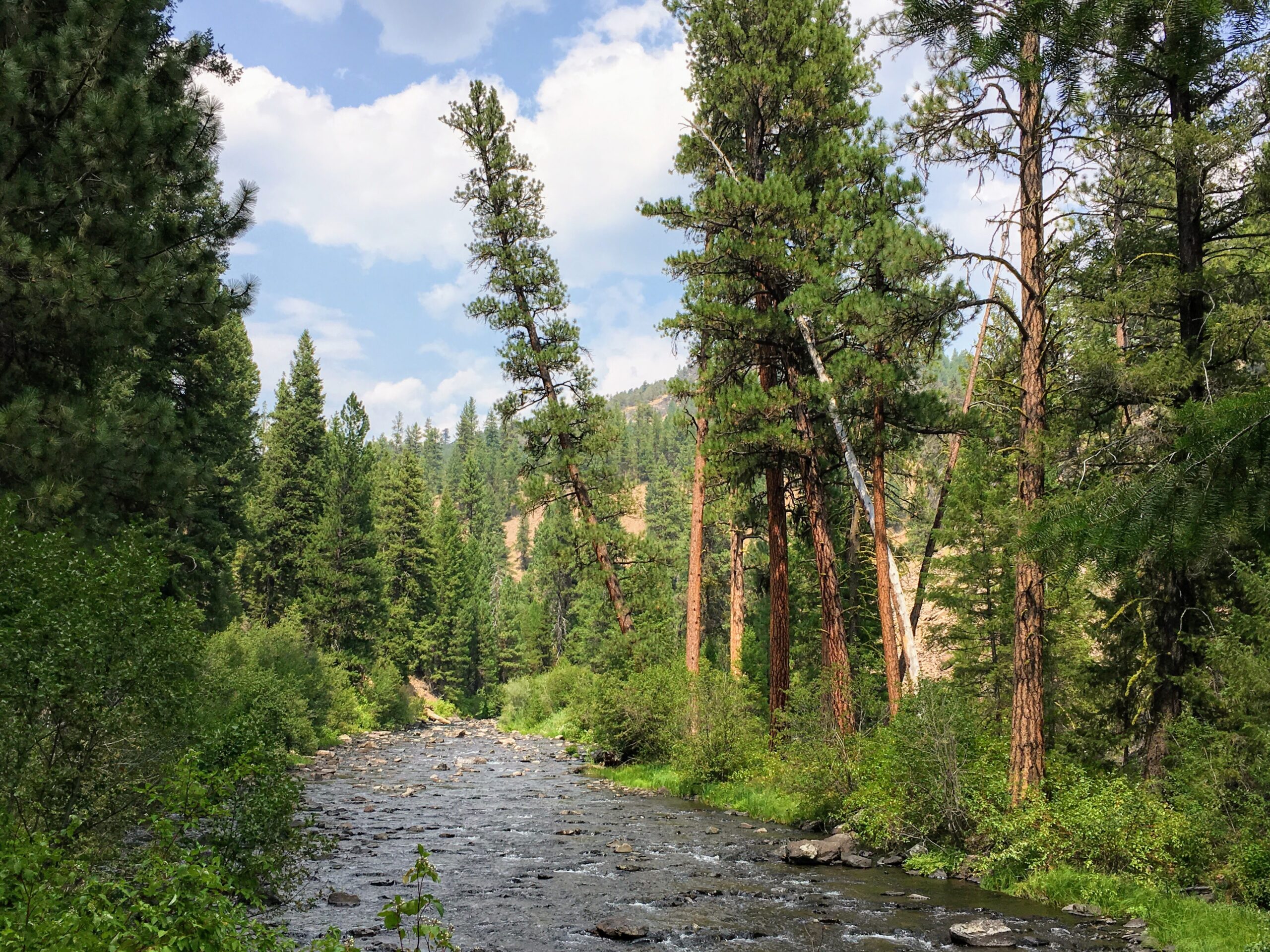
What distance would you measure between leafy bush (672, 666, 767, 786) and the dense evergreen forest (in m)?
0.12

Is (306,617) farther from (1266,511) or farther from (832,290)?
(1266,511)

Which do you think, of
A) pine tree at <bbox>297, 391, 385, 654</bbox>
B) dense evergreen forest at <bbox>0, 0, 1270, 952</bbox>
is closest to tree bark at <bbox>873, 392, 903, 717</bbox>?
dense evergreen forest at <bbox>0, 0, 1270, 952</bbox>

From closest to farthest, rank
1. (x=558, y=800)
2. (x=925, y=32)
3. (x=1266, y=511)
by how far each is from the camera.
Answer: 1. (x=1266, y=511)
2. (x=925, y=32)
3. (x=558, y=800)

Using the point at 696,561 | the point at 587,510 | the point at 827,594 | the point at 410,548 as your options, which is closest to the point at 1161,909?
the point at 827,594

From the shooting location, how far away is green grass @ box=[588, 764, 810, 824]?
50.3 feet

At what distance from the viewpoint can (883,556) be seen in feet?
49.8

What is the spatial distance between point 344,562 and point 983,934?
3772cm

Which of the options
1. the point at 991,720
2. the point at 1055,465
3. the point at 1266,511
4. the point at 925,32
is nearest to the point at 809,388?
the point at 1055,465

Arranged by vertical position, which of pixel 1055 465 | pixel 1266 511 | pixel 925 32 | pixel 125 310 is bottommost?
pixel 1266 511

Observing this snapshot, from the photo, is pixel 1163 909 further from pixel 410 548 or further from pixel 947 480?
pixel 410 548

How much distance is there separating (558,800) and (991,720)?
32.3ft

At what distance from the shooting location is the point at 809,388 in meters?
15.0

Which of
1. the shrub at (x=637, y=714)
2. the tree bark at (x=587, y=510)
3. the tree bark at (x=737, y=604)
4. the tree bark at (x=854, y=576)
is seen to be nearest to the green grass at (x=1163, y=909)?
the tree bark at (x=854, y=576)

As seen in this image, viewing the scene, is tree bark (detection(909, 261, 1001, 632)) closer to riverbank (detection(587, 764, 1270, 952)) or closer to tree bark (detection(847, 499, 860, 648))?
tree bark (detection(847, 499, 860, 648))
